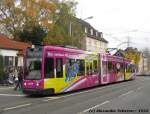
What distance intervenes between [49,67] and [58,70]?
1185 mm

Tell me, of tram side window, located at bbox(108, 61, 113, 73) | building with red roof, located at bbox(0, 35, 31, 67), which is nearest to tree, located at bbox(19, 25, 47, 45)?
building with red roof, located at bbox(0, 35, 31, 67)

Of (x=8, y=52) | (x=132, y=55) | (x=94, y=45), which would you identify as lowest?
(x=8, y=52)

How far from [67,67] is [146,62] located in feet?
520

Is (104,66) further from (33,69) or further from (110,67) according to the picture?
(33,69)

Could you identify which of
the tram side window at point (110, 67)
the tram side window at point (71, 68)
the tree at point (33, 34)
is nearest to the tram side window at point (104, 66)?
the tram side window at point (110, 67)

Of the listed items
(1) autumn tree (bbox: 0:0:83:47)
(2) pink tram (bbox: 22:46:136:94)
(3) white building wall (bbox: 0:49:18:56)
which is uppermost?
(1) autumn tree (bbox: 0:0:83:47)

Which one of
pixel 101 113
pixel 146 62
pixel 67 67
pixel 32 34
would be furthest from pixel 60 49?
pixel 146 62

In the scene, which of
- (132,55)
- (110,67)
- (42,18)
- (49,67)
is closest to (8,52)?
(110,67)

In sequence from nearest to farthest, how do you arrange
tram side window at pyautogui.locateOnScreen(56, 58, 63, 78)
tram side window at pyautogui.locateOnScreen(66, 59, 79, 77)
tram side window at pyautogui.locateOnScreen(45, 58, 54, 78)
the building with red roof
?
1. tram side window at pyautogui.locateOnScreen(45, 58, 54, 78)
2. tram side window at pyautogui.locateOnScreen(56, 58, 63, 78)
3. tram side window at pyautogui.locateOnScreen(66, 59, 79, 77)
4. the building with red roof

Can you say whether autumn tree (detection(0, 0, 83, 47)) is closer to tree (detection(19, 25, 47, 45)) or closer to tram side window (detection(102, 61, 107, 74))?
tree (detection(19, 25, 47, 45))

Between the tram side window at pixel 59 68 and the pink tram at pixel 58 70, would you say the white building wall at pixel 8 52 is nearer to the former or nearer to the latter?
the pink tram at pixel 58 70

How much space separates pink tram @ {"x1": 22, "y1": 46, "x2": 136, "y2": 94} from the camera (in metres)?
23.1

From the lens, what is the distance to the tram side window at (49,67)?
2319 centimetres

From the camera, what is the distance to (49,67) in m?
23.4
